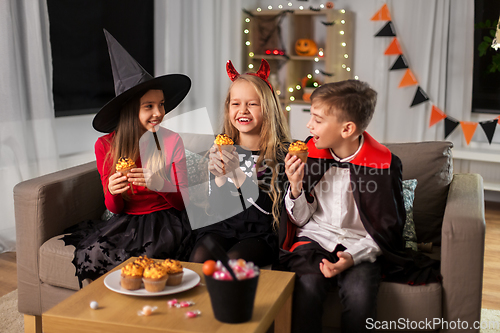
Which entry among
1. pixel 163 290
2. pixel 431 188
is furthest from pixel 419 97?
pixel 163 290

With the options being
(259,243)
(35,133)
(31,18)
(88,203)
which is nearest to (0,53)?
(31,18)

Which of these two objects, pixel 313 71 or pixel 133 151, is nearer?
pixel 133 151

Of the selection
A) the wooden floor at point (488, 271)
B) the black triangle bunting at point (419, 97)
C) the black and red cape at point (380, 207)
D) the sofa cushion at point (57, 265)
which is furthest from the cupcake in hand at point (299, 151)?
the black triangle bunting at point (419, 97)

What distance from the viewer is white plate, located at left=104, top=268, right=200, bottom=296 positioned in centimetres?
133

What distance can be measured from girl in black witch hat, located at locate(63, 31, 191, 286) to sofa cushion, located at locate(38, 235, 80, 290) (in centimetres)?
5

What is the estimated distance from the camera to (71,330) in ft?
4.09

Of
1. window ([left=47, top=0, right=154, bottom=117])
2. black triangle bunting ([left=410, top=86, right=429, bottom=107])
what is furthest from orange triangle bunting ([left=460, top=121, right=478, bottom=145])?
window ([left=47, top=0, right=154, bottom=117])

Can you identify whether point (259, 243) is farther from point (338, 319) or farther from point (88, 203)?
point (88, 203)

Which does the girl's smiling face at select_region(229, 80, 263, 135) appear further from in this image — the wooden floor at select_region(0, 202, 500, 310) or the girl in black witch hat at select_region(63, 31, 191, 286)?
the wooden floor at select_region(0, 202, 500, 310)

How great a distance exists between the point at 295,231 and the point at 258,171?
33 cm

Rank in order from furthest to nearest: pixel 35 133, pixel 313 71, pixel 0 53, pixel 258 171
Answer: pixel 313 71, pixel 35 133, pixel 0 53, pixel 258 171

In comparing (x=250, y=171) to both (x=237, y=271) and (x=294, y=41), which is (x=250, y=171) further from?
(x=294, y=41)

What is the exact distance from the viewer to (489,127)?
14.0ft

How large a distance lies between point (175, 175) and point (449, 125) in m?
3.24
